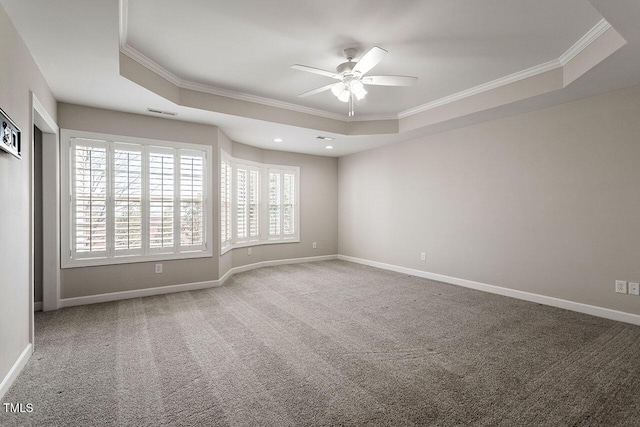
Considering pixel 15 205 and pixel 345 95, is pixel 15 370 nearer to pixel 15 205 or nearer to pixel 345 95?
pixel 15 205

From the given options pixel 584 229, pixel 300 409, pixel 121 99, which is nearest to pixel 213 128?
pixel 121 99

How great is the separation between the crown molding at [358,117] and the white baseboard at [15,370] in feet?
8.85

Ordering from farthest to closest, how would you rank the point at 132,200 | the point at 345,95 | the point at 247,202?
the point at 247,202
the point at 132,200
the point at 345,95

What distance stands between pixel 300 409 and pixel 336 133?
435cm

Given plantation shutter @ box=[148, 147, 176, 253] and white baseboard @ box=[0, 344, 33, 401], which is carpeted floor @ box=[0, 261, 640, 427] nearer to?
white baseboard @ box=[0, 344, 33, 401]

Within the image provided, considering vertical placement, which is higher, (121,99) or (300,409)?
(121,99)

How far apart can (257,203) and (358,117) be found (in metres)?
2.65

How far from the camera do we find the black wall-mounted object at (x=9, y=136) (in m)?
1.96

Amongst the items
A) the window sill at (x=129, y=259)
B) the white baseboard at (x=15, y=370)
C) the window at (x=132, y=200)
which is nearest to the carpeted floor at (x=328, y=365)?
the white baseboard at (x=15, y=370)

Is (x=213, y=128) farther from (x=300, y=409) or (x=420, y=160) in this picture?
(x=300, y=409)

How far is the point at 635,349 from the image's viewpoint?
9.07 ft

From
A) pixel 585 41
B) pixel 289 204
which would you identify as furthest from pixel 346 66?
pixel 289 204

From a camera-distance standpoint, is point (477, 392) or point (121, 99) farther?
point (121, 99)

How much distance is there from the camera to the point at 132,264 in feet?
14.1
